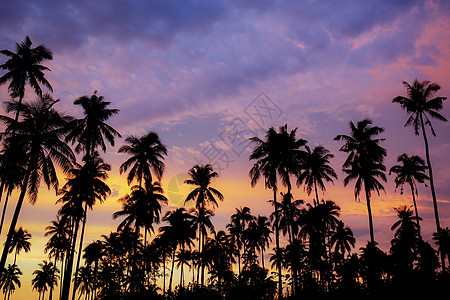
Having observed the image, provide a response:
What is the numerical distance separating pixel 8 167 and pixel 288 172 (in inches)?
1153

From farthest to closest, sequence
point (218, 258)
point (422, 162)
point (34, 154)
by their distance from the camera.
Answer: point (218, 258) < point (422, 162) < point (34, 154)

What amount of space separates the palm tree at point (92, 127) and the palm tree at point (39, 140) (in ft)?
23.5

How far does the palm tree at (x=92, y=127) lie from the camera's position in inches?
1361

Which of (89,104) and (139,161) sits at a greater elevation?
(89,104)

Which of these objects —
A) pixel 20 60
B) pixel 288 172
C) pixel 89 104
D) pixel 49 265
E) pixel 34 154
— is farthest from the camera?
pixel 49 265

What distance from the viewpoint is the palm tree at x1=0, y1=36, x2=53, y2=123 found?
94.7ft

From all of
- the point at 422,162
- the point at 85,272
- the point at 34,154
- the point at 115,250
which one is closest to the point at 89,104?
the point at 34,154

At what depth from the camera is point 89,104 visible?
116 ft

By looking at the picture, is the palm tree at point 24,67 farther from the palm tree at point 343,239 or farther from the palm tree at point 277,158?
the palm tree at point 343,239

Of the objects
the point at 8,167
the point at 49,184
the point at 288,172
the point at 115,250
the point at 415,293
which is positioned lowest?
the point at 415,293

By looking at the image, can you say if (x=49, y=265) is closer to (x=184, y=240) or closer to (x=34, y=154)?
(x=184, y=240)

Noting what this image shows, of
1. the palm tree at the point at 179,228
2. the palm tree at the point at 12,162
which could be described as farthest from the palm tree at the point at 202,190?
the palm tree at the point at 12,162

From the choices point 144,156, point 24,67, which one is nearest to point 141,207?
point 144,156

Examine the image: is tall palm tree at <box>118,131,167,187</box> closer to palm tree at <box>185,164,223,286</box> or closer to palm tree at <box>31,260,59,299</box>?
palm tree at <box>185,164,223,286</box>
